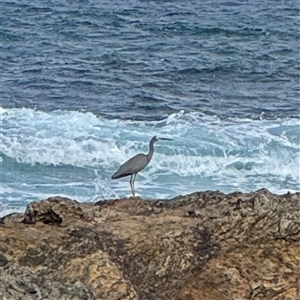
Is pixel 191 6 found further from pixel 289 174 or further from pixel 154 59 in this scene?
pixel 289 174

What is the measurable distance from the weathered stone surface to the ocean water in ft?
21.5

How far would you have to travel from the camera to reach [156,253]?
488cm

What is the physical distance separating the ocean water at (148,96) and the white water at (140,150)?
0.09 ft

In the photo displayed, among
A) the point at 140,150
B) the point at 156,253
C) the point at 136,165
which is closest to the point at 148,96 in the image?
the point at 140,150

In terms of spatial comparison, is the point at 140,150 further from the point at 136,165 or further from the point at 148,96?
the point at 136,165

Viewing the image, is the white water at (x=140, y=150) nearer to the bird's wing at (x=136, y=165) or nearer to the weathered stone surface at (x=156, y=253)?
the bird's wing at (x=136, y=165)

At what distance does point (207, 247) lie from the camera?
497 centimetres

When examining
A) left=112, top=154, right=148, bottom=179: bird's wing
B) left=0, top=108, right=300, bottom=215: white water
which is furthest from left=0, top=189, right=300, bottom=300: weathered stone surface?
left=0, top=108, right=300, bottom=215: white water

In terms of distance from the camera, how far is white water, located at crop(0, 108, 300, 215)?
12500 millimetres

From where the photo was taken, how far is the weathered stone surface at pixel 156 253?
183 inches

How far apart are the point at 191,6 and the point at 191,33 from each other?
4.04m

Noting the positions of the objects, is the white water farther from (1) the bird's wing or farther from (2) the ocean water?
(1) the bird's wing

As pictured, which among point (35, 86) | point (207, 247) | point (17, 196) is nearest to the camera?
point (207, 247)

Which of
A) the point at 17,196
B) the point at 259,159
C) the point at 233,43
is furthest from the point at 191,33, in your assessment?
the point at 17,196
